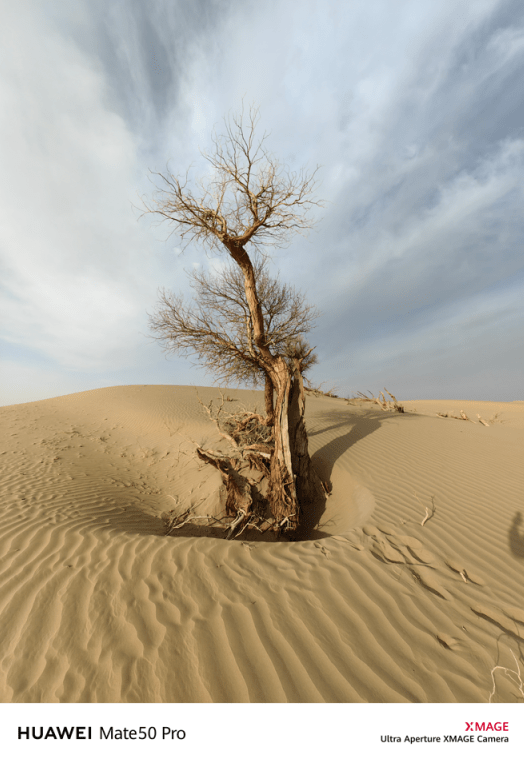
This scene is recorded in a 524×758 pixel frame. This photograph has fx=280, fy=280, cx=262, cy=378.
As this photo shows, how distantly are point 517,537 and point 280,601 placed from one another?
374 cm

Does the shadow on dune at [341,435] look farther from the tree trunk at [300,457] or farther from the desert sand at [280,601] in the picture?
the desert sand at [280,601]

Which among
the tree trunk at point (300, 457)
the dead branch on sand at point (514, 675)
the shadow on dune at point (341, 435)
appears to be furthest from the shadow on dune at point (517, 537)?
the shadow on dune at point (341, 435)

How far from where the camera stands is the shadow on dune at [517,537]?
3.71 meters

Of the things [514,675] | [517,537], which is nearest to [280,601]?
[514,675]

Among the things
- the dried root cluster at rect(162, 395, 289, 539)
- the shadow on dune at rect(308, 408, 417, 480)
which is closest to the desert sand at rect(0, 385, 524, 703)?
the dried root cluster at rect(162, 395, 289, 539)

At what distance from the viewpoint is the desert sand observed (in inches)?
78.3

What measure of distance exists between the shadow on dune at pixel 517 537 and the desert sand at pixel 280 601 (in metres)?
0.02

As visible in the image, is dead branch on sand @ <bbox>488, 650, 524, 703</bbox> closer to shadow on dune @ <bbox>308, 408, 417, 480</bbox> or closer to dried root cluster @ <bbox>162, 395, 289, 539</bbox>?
dried root cluster @ <bbox>162, 395, 289, 539</bbox>

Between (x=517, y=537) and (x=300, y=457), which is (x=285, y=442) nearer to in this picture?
(x=300, y=457)

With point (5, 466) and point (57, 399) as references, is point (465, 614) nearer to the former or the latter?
point (5, 466)
